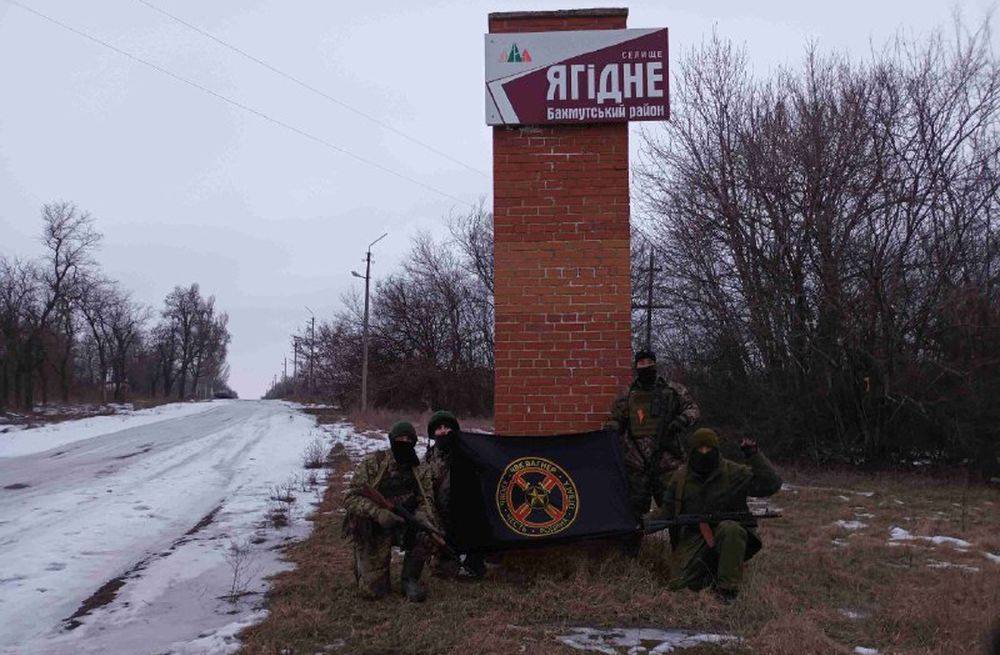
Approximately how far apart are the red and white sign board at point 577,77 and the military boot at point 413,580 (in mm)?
3788

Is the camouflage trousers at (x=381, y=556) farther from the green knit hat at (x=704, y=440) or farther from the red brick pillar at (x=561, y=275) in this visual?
the green knit hat at (x=704, y=440)

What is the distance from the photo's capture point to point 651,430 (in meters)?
6.57

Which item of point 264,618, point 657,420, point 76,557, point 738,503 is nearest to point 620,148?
point 657,420

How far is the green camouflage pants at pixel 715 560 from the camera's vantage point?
A: 5.68 metres

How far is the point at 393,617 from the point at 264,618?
2.82 feet

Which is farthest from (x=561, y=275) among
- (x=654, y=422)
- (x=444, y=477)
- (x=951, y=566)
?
(x=951, y=566)

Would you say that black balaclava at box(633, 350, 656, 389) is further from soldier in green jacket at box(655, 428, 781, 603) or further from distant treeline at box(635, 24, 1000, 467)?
distant treeline at box(635, 24, 1000, 467)

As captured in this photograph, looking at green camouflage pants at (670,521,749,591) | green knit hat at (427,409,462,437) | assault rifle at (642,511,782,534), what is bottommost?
green camouflage pants at (670,521,749,591)

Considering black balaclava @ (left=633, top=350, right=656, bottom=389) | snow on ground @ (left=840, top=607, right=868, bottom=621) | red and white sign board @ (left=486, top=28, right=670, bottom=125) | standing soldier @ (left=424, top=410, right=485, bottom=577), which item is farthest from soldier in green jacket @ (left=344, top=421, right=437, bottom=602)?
red and white sign board @ (left=486, top=28, right=670, bottom=125)

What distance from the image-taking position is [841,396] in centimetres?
1572

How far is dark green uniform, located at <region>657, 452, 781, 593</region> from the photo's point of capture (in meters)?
5.71

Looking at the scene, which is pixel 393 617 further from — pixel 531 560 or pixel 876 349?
pixel 876 349

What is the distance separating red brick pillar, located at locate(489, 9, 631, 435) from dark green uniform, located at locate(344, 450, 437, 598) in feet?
3.48

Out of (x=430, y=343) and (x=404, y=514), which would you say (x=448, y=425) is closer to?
(x=404, y=514)
